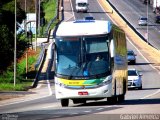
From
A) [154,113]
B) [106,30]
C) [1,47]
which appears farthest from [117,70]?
[1,47]

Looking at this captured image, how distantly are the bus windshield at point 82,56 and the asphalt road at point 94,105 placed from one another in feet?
4.43

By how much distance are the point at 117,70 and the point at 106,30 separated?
2428mm

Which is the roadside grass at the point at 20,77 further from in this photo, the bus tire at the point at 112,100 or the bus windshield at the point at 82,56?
the bus windshield at the point at 82,56

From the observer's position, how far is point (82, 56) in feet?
94.5

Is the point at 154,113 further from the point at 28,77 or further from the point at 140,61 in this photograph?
the point at 140,61

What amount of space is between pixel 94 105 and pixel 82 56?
234cm

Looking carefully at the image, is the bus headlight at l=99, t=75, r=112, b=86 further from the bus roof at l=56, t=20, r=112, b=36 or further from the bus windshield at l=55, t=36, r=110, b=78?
the bus roof at l=56, t=20, r=112, b=36

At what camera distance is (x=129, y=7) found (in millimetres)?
137875

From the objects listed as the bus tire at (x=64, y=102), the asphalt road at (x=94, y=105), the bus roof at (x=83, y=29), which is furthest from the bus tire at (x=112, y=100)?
the bus roof at (x=83, y=29)

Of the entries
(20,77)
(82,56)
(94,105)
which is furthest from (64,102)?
(20,77)

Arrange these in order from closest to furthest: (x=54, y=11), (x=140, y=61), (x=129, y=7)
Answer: (x=140, y=61) < (x=54, y=11) < (x=129, y=7)

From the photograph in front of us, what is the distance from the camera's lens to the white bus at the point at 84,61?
28578 millimetres

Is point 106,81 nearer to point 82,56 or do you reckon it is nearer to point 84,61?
point 84,61

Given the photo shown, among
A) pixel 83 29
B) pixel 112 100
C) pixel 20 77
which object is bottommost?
pixel 20 77
